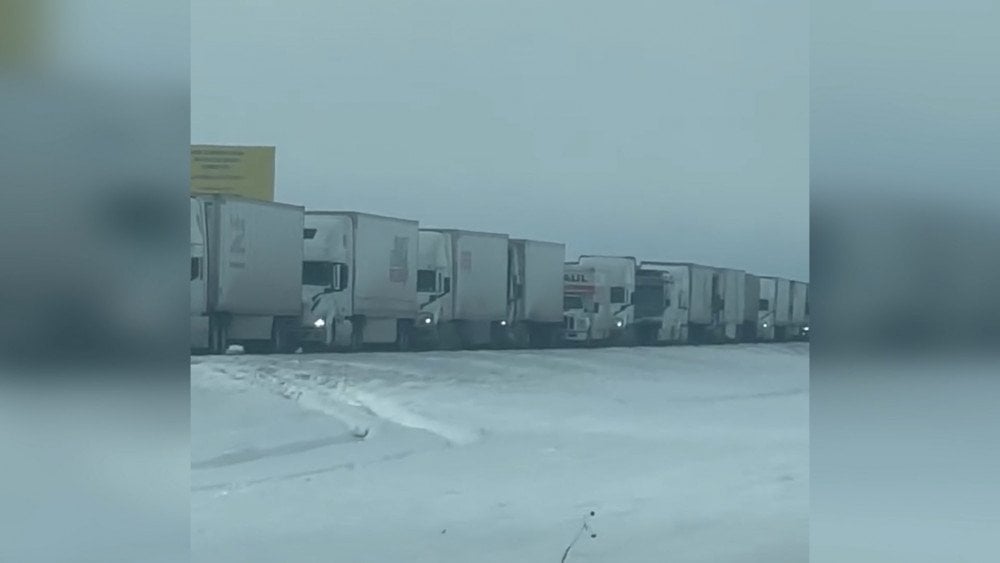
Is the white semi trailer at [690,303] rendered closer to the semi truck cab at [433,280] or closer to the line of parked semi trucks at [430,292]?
the line of parked semi trucks at [430,292]

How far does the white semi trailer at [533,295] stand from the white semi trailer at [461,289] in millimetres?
15

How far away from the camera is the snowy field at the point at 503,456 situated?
223 cm

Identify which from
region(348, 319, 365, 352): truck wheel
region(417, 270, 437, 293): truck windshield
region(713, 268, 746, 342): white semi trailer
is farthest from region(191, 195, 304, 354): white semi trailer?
region(713, 268, 746, 342): white semi trailer

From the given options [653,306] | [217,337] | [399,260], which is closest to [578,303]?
[653,306]

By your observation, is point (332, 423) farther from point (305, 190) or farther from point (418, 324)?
point (305, 190)

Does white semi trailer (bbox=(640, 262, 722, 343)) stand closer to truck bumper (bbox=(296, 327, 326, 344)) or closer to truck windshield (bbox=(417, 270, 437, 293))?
truck windshield (bbox=(417, 270, 437, 293))

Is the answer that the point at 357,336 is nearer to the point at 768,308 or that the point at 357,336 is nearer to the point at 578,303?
the point at 578,303

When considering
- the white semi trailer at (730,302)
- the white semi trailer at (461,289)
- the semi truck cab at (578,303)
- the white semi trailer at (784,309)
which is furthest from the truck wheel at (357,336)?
the white semi trailer at (784,309)

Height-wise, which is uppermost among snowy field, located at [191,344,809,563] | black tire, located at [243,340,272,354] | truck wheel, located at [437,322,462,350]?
truck wheel, located at [437,322,462,350]

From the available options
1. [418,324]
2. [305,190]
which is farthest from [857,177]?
[305,190]

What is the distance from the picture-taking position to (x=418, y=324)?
87.7 inches

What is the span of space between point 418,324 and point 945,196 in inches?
45.0

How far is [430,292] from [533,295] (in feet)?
0.69

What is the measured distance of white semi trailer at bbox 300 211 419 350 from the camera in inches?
85.6
